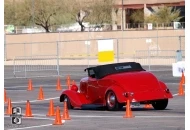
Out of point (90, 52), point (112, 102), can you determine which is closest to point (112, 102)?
point (112, 102)

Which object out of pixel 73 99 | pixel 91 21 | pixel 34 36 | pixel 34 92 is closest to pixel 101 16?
pixel 91 21

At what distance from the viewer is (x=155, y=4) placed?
6606 cm

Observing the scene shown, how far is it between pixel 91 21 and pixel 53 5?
480 cm

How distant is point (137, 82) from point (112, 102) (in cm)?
86

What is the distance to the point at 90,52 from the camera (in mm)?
46281

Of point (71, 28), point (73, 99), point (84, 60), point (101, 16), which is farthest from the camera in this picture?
point (71, 28)

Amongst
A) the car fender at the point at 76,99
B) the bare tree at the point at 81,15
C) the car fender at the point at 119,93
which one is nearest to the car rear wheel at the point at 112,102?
the car fender at the point at 119,93

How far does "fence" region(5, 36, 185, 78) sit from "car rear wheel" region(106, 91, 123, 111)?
23.6 meters

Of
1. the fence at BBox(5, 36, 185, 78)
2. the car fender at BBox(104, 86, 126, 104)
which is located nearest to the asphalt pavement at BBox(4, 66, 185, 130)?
the car fender at BBox(104, 86, 126, 104)

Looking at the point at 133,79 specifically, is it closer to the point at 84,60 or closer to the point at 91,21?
the point at 84,60

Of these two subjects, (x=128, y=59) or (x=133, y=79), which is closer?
(x=133, y=79)

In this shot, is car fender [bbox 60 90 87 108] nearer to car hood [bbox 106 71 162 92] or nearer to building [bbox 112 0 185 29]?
car hood [bbox 106 71 162 92]

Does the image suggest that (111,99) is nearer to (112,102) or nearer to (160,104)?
(112,102)

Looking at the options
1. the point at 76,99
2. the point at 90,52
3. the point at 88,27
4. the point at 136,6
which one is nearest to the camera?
the point at 76,99
